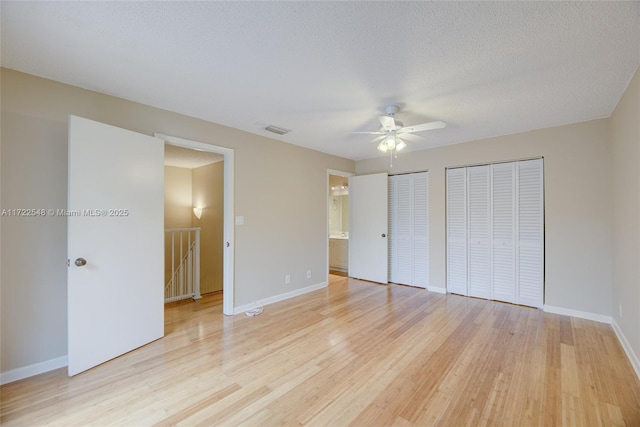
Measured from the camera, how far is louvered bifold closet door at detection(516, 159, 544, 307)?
3.56 m

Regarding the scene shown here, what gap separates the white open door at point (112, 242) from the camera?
212 cm

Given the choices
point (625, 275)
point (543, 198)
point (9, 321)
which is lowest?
point (9, 321)

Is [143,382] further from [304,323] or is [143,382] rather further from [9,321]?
[304,323]

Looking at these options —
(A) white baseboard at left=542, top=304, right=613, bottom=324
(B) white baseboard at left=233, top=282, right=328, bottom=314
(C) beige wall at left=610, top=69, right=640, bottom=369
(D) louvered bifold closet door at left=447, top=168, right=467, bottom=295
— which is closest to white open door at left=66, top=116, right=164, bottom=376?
(B) white baseboard at left=233, top=282, right=328, bottom=314

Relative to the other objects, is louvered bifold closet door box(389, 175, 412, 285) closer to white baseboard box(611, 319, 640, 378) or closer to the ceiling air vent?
the ceiling air vent

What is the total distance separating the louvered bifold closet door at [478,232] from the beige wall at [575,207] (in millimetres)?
385

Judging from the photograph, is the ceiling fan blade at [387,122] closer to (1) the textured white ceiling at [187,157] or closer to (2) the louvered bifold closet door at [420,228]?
(2) the louvered bifold closet door at [420,228]

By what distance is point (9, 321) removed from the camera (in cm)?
203

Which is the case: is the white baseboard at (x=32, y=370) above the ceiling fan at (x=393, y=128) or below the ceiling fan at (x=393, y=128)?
below

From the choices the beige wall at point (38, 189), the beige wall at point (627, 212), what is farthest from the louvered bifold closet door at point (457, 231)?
the beige wall at point (38, 189)

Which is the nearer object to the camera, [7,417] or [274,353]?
[7,417]

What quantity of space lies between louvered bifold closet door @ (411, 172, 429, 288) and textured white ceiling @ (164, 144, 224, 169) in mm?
3565

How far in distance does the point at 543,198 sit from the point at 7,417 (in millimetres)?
5534

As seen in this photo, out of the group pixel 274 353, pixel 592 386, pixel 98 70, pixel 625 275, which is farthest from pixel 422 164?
pixel 98 70
